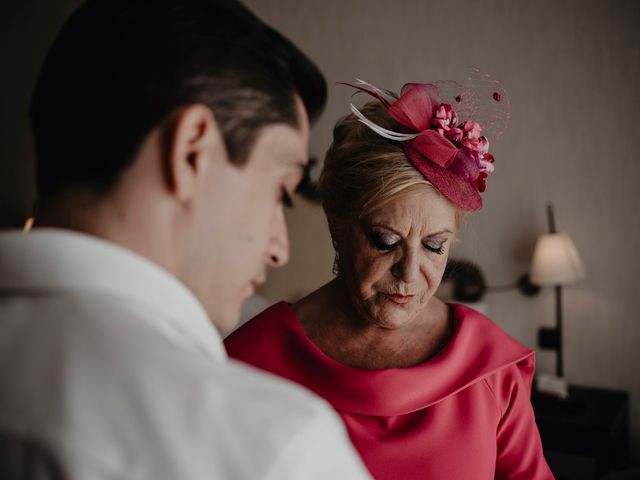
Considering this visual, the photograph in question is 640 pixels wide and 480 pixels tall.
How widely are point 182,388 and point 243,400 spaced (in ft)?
0.14

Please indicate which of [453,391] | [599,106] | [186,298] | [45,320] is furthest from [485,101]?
[599,106]

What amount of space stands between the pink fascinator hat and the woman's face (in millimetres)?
50

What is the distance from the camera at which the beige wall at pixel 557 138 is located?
8.91 ft

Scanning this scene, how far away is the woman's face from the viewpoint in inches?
49.1

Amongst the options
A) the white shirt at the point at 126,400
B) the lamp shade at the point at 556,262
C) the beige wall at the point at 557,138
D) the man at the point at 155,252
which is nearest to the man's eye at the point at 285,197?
the man at the point at 155,252

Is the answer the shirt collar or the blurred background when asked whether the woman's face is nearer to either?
the shirt collar

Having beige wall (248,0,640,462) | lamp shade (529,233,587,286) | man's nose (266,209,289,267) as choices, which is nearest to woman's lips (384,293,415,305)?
man's nose (266,209,289,267)

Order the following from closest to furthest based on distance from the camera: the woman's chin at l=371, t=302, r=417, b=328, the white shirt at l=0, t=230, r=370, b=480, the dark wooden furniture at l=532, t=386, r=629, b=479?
the white shirt at l=0, t=230, r=370, b=480, the woman's chin at l=371, t=302, r=417, b=328, the dark wooden furniture at l=532, t=386, r=629, b=479

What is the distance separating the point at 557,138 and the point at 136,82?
2560 mm

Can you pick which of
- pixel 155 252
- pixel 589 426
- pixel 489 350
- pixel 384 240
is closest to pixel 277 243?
pixel 155 252

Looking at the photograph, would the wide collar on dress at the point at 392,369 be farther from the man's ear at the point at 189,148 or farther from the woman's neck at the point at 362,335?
the man's ear at the point at 189,148

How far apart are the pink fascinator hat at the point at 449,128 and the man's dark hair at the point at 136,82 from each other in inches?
24.8

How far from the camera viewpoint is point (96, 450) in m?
0.42

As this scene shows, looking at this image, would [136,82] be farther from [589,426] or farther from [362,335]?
[589,426]
